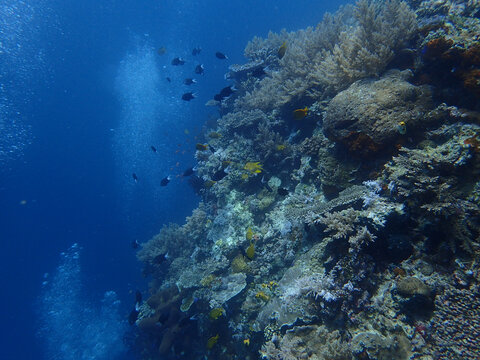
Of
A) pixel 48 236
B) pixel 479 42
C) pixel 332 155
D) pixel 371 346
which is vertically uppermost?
pixel 48 236

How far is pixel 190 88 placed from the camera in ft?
139

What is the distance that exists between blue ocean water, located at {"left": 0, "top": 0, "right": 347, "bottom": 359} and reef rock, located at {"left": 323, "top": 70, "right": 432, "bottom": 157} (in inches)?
840

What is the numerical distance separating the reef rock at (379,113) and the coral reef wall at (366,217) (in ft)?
0.08

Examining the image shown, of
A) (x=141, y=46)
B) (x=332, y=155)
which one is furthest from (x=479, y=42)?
(x=141, y=46)

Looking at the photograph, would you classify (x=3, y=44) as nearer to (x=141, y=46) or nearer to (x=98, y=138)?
(x=98, y=138)

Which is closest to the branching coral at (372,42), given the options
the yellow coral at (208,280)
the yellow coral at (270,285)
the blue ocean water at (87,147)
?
the yellow coral at (270,285)

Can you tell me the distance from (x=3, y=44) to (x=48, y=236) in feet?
90.3

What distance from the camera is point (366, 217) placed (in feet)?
Result: 11.8

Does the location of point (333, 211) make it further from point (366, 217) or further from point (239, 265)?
point (239, 265)

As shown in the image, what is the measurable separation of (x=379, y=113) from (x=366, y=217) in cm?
189

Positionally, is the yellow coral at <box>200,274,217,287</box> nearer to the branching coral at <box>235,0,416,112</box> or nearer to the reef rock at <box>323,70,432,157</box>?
the reef rock at <box>323,70,432,157</box>

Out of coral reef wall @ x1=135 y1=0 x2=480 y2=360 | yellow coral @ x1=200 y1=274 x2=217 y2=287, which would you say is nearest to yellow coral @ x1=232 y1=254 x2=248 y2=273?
coral reef wall @ x1=135 y1=0 x2=480 y2=360

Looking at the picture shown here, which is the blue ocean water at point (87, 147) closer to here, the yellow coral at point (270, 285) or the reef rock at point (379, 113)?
the yellow coral at point (270, 285)

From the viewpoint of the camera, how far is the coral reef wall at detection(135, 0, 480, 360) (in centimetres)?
296
